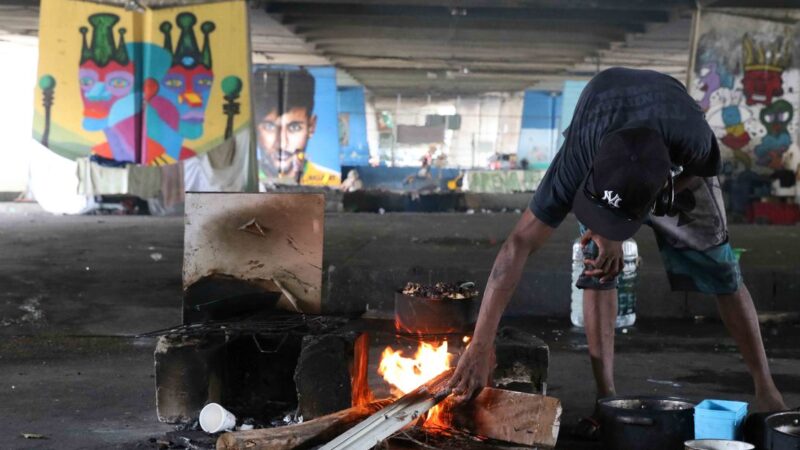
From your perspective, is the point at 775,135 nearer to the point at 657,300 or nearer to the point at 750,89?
the point at 750,89

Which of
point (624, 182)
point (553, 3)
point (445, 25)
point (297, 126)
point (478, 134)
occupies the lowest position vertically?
point (624, 182)

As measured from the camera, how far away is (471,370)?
3.93 meters

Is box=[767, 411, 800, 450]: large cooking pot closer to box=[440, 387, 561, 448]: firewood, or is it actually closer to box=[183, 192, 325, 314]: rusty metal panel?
box=[440, 387, 561, 448]: firewood

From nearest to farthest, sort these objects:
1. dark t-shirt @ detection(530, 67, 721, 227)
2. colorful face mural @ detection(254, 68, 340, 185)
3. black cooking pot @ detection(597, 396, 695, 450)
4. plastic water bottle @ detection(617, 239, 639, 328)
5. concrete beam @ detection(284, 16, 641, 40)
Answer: dark t-shirt @ detection(530, 67, 721, 227)
black cooking pot @ detection(597, 396, 695, 450)
plastic water bottle @ detection(617, 239, 639, 328)
concrete beam @ detection(284, 16, 641, 40)
colorful face mural @ detection(254, 68, 340, 185)

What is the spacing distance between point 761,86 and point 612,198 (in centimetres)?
1607

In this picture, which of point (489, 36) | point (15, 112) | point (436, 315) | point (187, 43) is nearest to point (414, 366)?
point (436, 315)

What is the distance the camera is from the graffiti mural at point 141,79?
18688mm

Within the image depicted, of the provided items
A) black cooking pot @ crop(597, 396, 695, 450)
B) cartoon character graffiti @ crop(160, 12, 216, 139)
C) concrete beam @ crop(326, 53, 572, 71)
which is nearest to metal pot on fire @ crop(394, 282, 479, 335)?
black cooking pot @ crop(597, 396, 695, 450)

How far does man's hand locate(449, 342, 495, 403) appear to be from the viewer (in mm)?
3906

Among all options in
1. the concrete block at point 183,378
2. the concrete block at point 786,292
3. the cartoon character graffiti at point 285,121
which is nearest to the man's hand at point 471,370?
the concrete block at point 183,378

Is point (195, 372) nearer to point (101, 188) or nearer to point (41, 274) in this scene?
point (41, 274)

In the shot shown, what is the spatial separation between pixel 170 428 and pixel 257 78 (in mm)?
29723

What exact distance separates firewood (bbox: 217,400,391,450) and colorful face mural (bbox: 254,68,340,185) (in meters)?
29.7

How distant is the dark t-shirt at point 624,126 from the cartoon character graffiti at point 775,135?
15.2 metres
